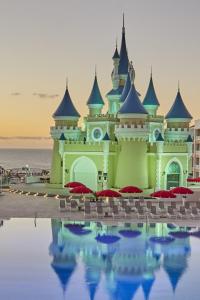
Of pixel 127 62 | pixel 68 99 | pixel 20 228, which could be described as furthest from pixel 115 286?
pixel 127 62

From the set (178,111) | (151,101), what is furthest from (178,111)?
(151,101)

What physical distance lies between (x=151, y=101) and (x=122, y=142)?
808 cm

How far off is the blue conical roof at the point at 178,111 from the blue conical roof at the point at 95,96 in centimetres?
634

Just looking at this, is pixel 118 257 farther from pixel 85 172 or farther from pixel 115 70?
pixel 115 70

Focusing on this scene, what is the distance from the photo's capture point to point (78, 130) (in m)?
44.1

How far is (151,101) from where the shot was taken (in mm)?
46594

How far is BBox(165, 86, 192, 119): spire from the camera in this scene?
4445 cm

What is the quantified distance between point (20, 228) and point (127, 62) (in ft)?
80.6

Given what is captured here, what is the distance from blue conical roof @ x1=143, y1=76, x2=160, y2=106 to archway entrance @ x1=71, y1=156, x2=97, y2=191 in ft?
29.4

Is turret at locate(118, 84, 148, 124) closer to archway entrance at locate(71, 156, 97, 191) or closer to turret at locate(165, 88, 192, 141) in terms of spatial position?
archway entrance at locate(71, 156, 97, 191)

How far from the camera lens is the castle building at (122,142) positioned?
131 feet

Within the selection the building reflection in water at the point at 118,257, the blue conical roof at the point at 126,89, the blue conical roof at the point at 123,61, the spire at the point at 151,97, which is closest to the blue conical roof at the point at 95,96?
the blue conical roof at the point at 123,61

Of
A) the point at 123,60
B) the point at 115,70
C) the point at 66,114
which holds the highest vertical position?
the point at 123,60

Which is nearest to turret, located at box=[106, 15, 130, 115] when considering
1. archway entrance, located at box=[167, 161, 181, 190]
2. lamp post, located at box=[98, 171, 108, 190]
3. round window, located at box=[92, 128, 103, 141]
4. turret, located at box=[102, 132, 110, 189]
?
round window, located at box=[92, 128, 103, 141]
